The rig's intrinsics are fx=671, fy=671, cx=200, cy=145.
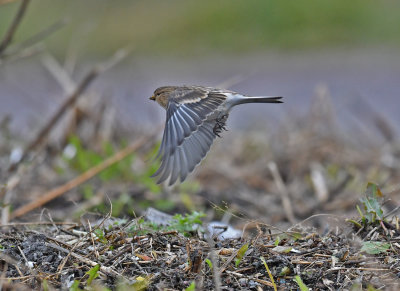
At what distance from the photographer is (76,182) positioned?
6672 mm

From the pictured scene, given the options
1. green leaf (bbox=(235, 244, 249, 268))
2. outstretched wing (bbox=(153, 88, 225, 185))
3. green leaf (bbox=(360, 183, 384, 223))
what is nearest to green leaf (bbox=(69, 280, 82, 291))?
outstretched wing (bbox=(153, 88, 225, 185))

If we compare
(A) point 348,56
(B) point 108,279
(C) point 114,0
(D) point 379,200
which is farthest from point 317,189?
(C) point 114,0

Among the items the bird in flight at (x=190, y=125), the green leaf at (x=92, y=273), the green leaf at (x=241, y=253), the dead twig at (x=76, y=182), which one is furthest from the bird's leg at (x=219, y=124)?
the dead twig at (x=76, y=182)

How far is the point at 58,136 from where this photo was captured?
28.2ft

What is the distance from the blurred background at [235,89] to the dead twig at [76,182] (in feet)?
0.83

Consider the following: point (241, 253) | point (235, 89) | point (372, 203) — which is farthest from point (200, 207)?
point (235, 89)

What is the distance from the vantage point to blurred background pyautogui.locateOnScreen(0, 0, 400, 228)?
24.1 ft

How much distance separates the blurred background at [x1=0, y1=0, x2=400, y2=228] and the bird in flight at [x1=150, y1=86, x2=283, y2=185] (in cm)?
49

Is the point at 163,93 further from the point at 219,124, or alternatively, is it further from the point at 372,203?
the point at 372,203

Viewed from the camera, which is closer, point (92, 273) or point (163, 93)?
point (92, 273)

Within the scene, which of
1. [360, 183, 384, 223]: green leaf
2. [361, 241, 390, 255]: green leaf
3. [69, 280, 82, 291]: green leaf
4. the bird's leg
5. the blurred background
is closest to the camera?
[69, 280, 82, 291]: green leaf

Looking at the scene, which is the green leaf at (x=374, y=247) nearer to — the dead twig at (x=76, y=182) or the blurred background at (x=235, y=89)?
the blurred background at (x=235, y=89)

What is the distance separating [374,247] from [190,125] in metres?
1.40

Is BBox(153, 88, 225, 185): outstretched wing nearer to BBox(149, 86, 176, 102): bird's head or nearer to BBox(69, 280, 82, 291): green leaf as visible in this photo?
BBox(149, 86, 176, 102): bird's head
